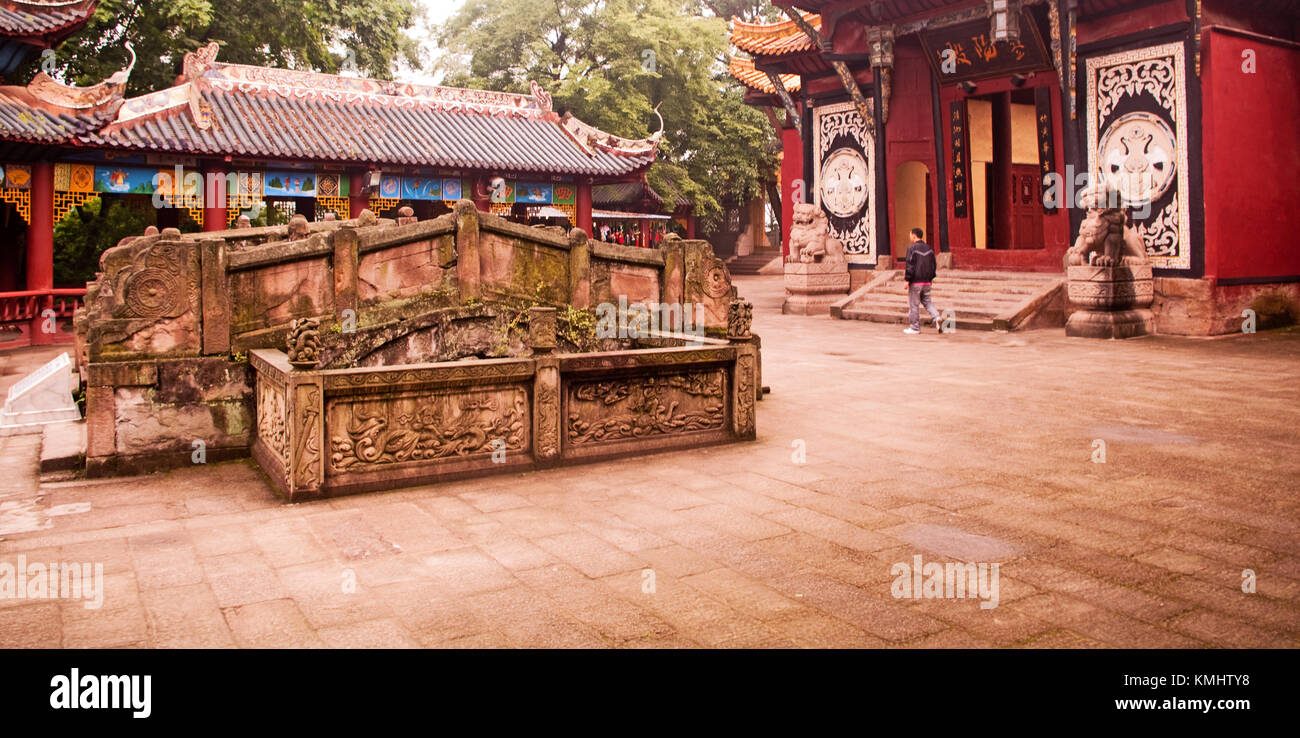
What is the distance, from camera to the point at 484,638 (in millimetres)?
3635

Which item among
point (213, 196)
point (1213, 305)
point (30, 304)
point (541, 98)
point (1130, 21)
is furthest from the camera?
point (541, 98)

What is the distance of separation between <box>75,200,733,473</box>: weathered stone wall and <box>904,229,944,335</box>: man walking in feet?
22.8

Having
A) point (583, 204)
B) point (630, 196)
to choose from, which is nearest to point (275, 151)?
point (583, 204)

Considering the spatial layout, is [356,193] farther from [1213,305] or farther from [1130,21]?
[1213,305]

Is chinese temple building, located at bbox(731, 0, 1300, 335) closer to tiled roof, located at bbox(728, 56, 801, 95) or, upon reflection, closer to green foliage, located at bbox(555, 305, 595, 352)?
tiled roof, located at bbox(728, 56, 801, 95)

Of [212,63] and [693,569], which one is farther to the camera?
[212,63]

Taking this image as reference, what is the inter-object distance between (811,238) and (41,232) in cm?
1351

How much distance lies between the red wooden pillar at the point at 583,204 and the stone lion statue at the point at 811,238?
20.6ft

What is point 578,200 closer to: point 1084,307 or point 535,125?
point 535,125

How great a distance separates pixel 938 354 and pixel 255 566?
31.7 feet

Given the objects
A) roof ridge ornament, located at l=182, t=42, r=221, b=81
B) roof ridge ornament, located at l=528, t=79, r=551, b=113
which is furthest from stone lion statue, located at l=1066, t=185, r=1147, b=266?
roof ridge ornament, located at l=182, t=42, r=221, b=81

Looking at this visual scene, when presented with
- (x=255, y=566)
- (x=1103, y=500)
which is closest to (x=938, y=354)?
(x=1103, y=500)

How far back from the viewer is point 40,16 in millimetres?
15227

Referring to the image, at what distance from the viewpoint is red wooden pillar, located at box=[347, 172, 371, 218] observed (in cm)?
2122
